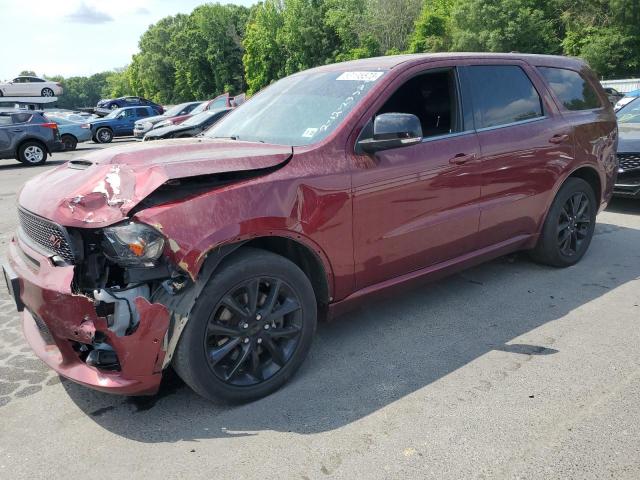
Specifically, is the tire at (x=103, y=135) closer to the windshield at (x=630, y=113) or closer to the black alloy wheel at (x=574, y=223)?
the windshield at (x=630, y=113)

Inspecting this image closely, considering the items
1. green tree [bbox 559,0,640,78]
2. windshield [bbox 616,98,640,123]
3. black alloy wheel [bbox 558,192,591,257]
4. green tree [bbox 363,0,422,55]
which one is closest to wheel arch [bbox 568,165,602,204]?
black alloy wheel [bbox 558,192,591,257]

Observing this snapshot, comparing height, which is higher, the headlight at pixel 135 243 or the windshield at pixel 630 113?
the windshield at pixel 630 113

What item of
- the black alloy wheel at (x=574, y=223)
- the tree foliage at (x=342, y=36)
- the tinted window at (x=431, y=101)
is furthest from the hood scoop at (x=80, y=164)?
the tree foliage at (x=342, y=36)

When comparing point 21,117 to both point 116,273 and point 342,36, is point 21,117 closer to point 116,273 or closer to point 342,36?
point 116,273

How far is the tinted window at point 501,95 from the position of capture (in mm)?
4063

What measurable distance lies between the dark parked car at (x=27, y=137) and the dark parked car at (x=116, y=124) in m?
9.88

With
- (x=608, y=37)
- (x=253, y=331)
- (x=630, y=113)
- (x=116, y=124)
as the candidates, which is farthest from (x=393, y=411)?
(x=608, y=37)

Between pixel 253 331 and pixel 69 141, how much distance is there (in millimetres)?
21408

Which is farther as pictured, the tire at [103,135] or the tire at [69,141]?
the tire at [103,135]

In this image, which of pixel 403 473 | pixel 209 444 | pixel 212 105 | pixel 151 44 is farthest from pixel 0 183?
pixel 151 44

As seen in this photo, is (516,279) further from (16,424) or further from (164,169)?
(16,424)

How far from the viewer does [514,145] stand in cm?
420

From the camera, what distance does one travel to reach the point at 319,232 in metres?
3.08

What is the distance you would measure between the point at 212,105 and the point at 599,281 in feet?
49.9
